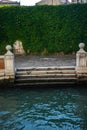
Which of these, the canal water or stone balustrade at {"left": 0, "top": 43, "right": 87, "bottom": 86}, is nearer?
the canal water

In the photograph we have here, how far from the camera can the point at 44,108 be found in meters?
10.1

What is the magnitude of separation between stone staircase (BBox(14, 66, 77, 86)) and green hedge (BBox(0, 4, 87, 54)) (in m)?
5.14

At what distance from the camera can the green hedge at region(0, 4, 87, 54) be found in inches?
715

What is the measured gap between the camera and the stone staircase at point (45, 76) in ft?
42.0

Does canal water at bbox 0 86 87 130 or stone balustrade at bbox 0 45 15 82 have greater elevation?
stone balustrade at bbox 0 45 15 82

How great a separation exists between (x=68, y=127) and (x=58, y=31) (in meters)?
10.7

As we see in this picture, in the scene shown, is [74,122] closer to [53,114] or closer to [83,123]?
[83,123]

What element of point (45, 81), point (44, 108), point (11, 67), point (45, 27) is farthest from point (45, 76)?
point (45, 27)

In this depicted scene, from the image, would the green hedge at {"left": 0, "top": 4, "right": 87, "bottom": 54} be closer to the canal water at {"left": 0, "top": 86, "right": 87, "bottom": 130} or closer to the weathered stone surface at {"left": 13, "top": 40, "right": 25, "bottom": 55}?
the weathered stone surface at {"left": 13, "top": 40, "right": 25, "bottom": 55}

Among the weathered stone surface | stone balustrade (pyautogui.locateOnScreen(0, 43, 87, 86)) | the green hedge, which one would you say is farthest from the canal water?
the weathered stone surface

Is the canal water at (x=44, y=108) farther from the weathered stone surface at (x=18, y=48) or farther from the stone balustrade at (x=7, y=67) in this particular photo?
the weathered stone surface at (x=18, y=48)

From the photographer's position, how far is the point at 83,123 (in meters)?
8.64

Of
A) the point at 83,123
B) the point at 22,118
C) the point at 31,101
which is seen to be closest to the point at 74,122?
the point at 83,123

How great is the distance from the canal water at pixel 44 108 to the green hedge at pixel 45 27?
6.49 m
